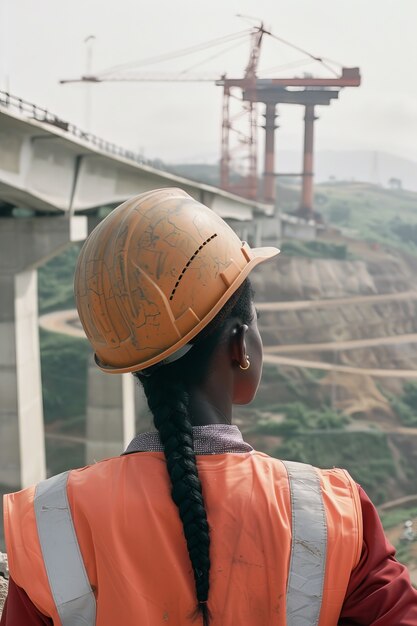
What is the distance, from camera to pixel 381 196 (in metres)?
137

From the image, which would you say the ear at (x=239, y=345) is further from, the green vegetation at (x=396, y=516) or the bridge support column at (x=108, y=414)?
the green vegetation at (x=396, y=516)

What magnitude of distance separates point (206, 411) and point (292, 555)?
465 mm

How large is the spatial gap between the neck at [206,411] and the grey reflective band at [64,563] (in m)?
0.41

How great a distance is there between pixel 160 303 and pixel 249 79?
256 feet

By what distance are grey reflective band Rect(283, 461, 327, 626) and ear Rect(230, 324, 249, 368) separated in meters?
0.45

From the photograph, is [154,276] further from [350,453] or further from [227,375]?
[350,453]

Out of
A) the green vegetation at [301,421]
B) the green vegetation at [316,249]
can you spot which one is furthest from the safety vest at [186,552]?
the green vegetation at [316,249]

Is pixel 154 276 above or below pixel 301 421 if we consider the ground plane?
above

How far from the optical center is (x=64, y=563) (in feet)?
6.55

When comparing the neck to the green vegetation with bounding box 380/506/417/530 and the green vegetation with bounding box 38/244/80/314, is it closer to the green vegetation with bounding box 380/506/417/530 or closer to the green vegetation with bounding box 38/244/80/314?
the green vegetation with bounding box 380/506/417/530

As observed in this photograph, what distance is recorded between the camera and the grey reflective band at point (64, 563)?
197cm

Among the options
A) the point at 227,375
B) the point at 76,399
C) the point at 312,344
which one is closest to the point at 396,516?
the point at 76,399

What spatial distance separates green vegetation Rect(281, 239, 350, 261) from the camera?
7331cm

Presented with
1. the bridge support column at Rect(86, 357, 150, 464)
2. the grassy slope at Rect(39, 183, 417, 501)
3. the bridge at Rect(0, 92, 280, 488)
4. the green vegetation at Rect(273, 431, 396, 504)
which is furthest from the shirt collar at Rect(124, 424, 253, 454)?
the green vegetation at Rect(273, 431, 396, 504)
